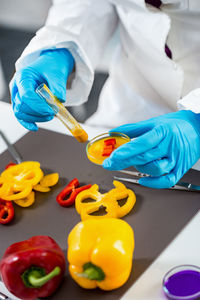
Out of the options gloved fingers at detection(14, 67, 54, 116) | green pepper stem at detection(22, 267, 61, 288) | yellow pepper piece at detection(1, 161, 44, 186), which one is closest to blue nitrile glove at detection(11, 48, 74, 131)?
gloved fingers at detection(14, 67, 54, 116)

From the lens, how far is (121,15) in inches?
59.4

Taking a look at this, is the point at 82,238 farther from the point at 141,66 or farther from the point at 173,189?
the point at 141,66

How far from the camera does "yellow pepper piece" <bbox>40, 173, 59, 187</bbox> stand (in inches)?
49.5

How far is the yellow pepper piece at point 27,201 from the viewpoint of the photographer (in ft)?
3.95

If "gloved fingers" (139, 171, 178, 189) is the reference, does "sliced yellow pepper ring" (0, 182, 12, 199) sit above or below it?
above

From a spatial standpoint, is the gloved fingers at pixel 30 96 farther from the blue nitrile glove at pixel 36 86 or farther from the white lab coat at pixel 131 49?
the white lab coat at pixel 131 49

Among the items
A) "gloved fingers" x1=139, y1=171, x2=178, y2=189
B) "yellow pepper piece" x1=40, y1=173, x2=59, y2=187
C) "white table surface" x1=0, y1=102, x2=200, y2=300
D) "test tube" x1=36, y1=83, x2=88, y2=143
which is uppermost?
"test tube" x1=36, y1=83, x2=88, y2=143

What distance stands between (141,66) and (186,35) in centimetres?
20

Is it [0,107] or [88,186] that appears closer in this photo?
[88,186]

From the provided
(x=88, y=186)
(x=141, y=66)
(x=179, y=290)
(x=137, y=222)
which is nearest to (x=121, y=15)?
(x=141, y=66)

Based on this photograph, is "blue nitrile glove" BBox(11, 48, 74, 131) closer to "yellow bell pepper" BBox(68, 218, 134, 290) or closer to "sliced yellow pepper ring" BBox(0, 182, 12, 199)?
"sliced yellow pepper ring" BBox(0, 182, 12, 199)

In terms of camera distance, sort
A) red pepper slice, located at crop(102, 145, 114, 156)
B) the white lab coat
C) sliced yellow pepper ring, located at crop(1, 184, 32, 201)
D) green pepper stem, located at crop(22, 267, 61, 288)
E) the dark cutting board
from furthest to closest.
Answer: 1. the white lab coat
2. sliced yellow pepper ring, located at crop(1, 184, 32, 201)
3. red pepper slice, located at crop(102, 145, 114, 156)
4. the dark cutting board
5. green pepper stem, located at crop(22, 267, 61, 288)

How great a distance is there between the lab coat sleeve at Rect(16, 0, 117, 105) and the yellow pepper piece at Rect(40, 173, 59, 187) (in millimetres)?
356

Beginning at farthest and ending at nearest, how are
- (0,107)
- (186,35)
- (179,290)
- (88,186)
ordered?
1. (0,107)
2. (186,35)
3. (88,186)
4. (179,290)
